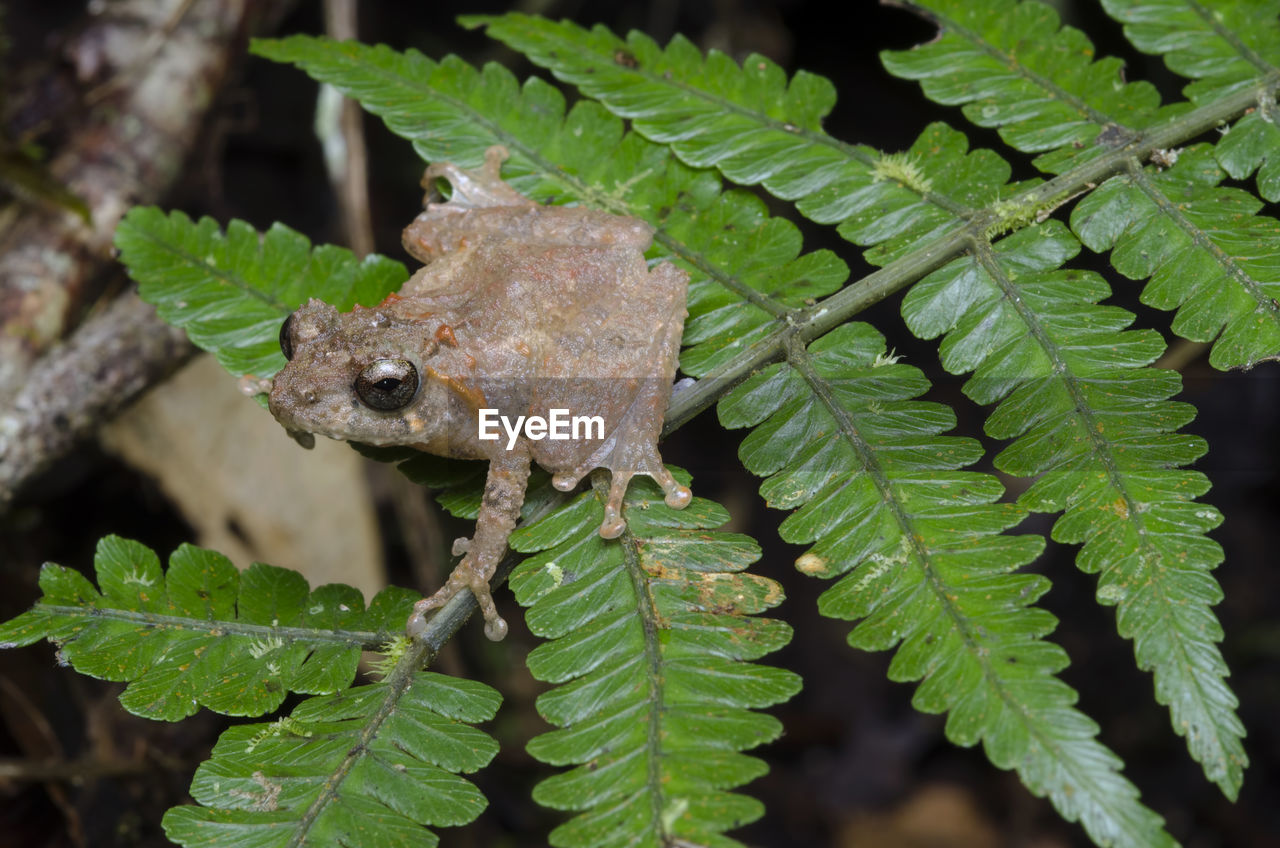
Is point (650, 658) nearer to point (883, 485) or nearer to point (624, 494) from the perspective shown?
point (624, 494)

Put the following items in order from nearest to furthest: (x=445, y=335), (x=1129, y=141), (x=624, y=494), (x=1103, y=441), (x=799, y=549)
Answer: (x=1103, y=441), (x=624, y=494), (x=445, y=335), (x=1129, y=141), (x=799, y=549)

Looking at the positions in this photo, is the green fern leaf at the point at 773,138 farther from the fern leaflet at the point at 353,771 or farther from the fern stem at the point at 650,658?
the fern leaflet at the point at 353,771

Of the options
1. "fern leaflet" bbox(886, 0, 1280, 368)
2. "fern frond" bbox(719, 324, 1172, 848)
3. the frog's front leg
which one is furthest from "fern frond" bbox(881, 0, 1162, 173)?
the frog's front leg

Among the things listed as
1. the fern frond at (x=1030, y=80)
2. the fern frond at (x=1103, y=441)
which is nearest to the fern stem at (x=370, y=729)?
the fern frond at (x=1103, y=441)

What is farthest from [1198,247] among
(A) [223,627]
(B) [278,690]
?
(A) [223,627]

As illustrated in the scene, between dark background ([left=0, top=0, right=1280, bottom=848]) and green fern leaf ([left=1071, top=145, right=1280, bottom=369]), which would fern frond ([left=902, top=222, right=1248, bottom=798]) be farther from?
dark background ([left=0, top=0, right=1280, bottom=848])

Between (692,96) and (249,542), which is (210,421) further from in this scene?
(692,96)
